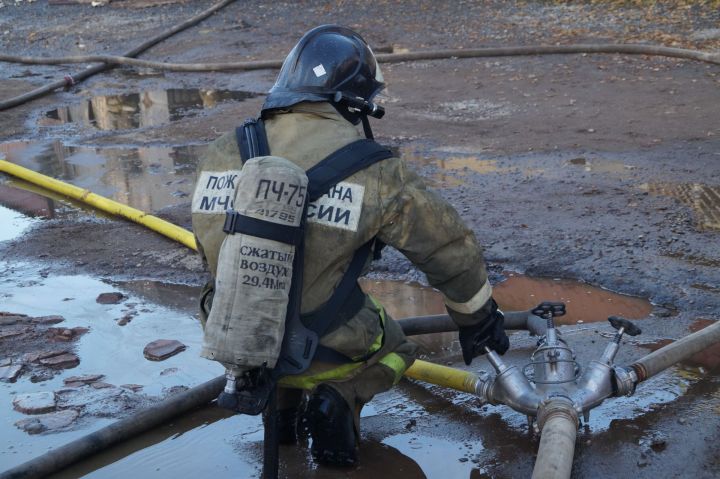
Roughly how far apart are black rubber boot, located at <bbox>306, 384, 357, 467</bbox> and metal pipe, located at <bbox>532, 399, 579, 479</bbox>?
707 mm

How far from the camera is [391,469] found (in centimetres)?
368

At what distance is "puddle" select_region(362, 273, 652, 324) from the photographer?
16.0 feet

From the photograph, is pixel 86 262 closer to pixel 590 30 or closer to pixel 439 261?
pixel 439 261

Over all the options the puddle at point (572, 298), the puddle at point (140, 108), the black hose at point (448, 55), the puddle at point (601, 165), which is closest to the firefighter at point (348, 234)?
the puddle at point (572, 298)

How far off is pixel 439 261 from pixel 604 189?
12.0 feet

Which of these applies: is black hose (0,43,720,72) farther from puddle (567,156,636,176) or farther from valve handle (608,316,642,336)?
valve handle (608,316,642,336)

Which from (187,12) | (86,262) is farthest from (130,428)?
(187,12)

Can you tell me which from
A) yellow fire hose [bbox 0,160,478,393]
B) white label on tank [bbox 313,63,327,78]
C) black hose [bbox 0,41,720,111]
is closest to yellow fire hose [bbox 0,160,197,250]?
yellow fire hose [bbox 0,160,478,393]

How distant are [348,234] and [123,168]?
18.9 ft

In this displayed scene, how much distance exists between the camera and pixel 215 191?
3311mm

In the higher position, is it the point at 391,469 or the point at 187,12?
the point at 187,12

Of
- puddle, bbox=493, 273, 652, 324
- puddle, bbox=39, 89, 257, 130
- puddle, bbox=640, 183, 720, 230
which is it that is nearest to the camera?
puddle, bbox=493, 273, 652, 324

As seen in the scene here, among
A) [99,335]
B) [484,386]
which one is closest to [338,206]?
[484,386]

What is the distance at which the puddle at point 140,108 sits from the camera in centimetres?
1062
